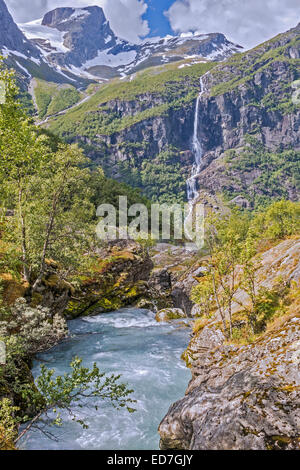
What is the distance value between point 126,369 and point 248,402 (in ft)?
44.6

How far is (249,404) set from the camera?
25.3ft

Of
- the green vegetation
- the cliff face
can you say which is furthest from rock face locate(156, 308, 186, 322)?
the cliff face

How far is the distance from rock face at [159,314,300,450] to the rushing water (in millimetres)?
3469

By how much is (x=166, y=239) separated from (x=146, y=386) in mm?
101696

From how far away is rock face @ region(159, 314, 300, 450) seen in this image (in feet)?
22.6

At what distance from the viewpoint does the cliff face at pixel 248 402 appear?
690 cm
